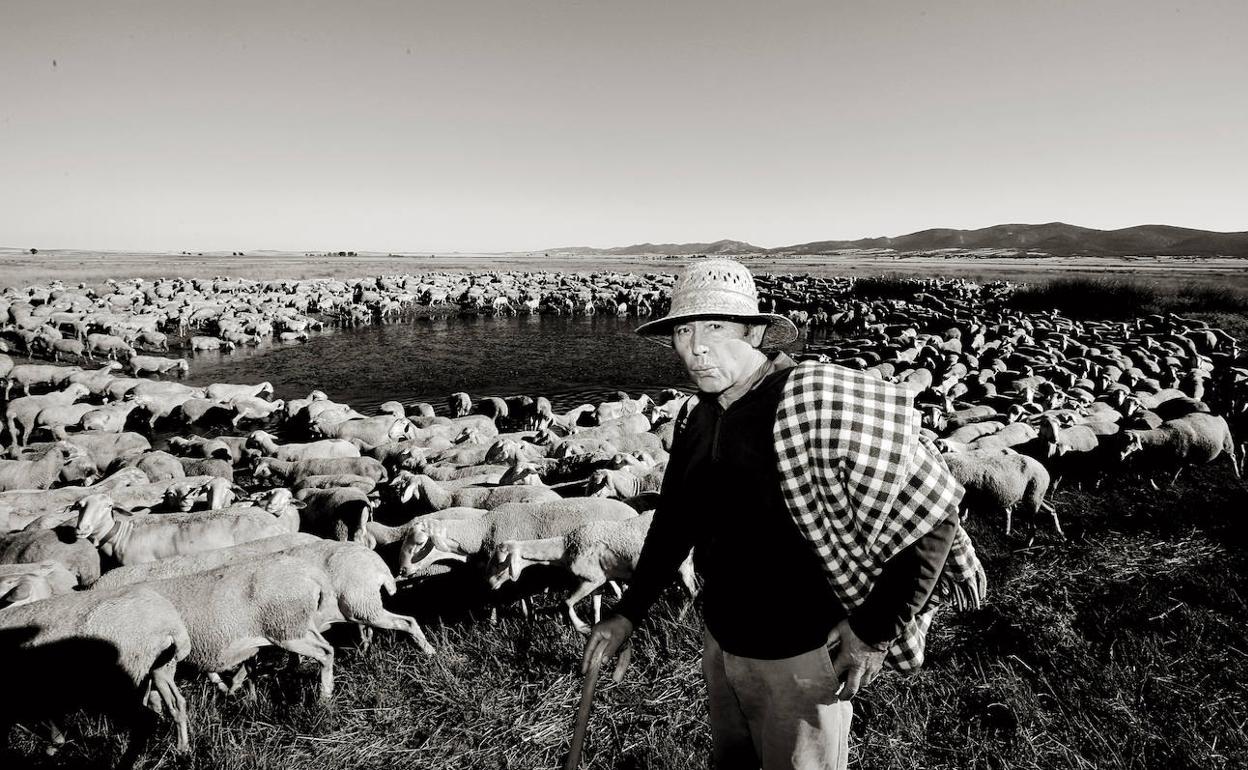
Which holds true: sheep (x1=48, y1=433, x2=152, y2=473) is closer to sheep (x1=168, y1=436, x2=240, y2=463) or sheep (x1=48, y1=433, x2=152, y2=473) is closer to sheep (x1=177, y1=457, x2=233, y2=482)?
sheep (x1=168, y1=436, x2=240, y2=463)

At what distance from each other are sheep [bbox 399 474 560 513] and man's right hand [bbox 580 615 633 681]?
6399 millimetres

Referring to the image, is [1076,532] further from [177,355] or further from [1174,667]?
[177,355]

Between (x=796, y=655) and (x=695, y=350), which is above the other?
(x=695, y=350)

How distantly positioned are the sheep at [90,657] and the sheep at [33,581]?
1.84ft

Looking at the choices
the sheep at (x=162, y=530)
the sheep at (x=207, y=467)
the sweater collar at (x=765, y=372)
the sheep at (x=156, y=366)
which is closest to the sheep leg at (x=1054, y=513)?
the sweater collar at (x=765, y=372)

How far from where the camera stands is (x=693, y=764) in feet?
13.3

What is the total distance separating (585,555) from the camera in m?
7.18

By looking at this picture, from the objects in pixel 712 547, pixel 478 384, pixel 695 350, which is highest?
pixel 695 350

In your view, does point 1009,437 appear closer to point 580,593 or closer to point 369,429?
point 580,593

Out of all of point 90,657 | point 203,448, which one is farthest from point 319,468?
point 90,657

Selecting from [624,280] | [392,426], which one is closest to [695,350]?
[392,426]

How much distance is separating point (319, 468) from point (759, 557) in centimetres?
1141

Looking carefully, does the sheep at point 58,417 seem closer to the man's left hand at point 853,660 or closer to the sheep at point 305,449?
the sheep at point 305,449

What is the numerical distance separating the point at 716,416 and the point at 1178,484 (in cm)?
1146
